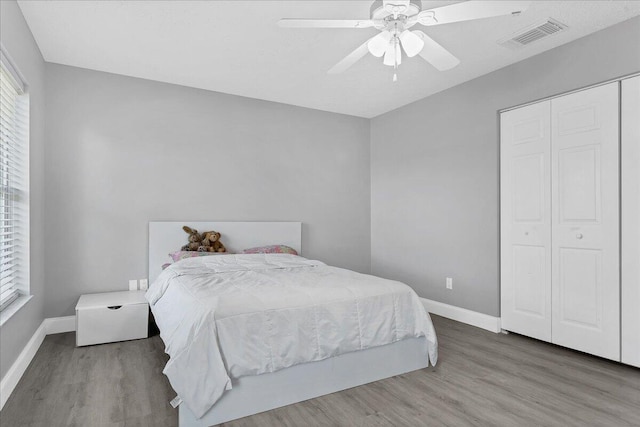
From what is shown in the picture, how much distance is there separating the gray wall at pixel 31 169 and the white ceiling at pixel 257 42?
0.18 m

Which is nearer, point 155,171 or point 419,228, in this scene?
point 155,171

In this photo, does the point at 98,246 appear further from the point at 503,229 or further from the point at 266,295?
the point at 503,229

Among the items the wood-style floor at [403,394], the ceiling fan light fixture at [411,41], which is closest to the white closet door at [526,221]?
the wood-style floor at [403,394]

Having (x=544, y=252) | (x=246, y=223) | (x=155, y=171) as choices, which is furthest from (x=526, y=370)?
(x=155, y=171)

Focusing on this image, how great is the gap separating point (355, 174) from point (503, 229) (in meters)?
2.10

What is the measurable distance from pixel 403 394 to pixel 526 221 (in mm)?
1942

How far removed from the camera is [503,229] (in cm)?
347

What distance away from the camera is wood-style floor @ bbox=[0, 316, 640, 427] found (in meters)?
1.97

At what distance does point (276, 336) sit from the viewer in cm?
209

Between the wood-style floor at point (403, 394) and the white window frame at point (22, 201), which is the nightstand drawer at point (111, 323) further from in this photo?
the white window frame at point (22, 201)

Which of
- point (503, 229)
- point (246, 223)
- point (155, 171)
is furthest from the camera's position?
point (246, 223)

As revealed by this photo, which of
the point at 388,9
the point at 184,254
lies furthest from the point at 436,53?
the point at 184,254

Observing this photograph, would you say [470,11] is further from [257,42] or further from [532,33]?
[257,42]

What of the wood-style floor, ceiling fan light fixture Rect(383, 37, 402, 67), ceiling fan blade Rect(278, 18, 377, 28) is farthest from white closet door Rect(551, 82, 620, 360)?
ceiling fan blade Rect(278, 18, 377, 28)
